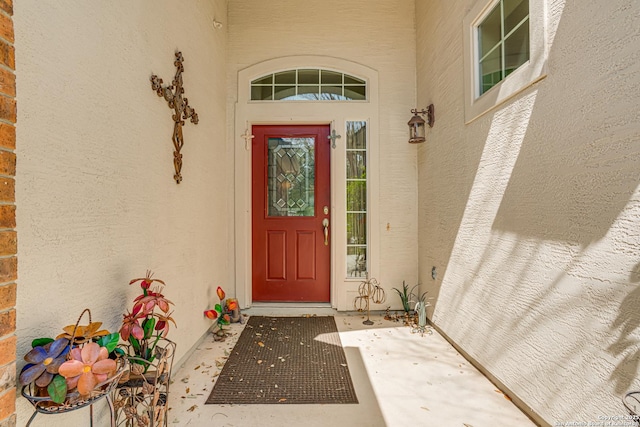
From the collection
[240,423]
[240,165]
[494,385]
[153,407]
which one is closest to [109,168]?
[153,407]

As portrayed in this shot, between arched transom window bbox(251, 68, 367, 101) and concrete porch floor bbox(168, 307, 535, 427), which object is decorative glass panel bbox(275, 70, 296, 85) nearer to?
arched transom window bbox(251, 68, 367, 101)

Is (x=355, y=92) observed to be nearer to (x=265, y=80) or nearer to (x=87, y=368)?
(x=265, y=80)

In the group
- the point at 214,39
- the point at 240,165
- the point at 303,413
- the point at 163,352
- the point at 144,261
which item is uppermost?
the point at 214,39

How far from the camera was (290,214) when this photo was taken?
11.3 ft

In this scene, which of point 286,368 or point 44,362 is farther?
point 286,368

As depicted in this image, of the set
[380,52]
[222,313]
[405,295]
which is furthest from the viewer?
[380,52]

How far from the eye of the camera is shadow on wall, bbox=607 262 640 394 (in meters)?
1.11

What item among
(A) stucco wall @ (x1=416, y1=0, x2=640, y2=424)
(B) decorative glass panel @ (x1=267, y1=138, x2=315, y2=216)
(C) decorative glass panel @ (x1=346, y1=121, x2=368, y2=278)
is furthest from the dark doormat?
(B) decorative glass panel @ (x1=267, y1=138, x2=315, y2=216)

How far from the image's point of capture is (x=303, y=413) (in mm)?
1726

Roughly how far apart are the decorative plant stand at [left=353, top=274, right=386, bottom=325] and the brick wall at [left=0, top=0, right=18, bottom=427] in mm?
2754

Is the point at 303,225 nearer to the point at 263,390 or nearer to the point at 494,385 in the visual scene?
the point at 263,390

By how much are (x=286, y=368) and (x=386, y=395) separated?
711 mm

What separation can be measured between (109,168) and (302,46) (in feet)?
8.62

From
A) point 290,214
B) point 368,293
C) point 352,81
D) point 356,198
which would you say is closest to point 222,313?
point 290,214
